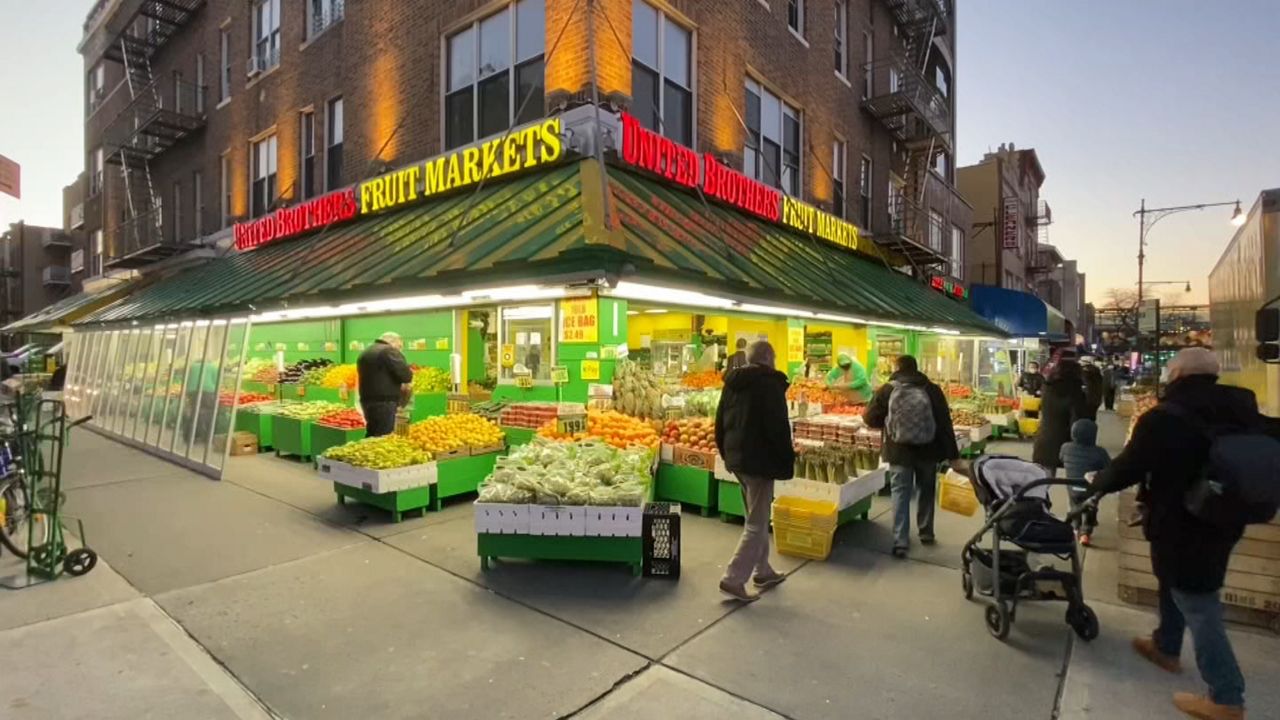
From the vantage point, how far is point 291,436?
10.9 m

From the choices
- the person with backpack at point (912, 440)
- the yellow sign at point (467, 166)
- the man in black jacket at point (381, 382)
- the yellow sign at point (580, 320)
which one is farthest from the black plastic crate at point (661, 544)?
the yellow sign at point (467, 166)

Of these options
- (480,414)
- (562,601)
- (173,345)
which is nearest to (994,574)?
(562,601)

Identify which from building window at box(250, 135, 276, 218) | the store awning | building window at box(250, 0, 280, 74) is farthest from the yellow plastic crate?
the store awning

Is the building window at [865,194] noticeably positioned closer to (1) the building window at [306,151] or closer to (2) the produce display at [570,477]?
(2) the produce display at [570,477]

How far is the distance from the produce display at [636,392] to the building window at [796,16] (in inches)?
→ 403

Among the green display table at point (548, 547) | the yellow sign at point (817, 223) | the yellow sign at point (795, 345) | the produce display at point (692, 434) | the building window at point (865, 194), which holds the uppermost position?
the building window at point (865, 194)

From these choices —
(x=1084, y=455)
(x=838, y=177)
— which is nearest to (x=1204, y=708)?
(x=1084, y=455)

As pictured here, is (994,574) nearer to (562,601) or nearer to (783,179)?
(562,601)

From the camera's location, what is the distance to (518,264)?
646cm

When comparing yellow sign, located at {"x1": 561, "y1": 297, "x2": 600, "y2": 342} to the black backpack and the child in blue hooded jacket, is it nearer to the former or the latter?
the child in blue hooded jacket

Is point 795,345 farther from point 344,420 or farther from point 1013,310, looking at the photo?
point 1013,310

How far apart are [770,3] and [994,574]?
12905 mm

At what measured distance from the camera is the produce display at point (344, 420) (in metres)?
9.76

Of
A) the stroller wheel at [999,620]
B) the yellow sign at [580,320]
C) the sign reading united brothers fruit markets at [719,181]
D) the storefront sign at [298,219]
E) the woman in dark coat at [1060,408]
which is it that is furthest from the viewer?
the storefront sign at [298,219]
